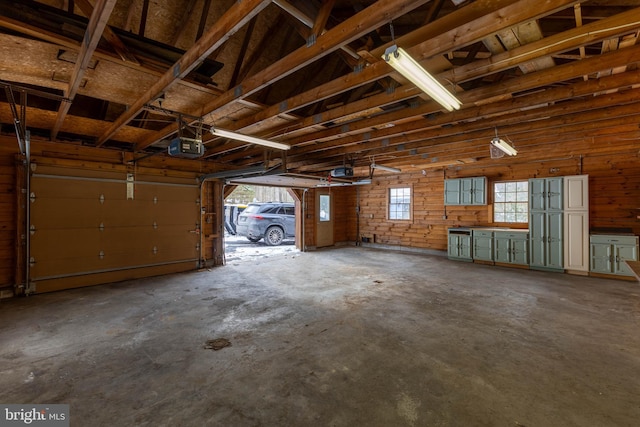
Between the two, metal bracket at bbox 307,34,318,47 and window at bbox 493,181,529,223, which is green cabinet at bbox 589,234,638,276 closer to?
window at bbox 493,181,529,223

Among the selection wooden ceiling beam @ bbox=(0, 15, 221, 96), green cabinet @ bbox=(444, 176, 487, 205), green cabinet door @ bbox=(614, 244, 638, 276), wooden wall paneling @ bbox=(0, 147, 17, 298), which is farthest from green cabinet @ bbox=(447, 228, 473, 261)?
wooden wall paneling @ bbox=(0, 147, 17, 298)

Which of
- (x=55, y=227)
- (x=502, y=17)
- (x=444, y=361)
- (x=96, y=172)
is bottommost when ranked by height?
(x=444, y=361)

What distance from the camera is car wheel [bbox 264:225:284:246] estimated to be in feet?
33.8

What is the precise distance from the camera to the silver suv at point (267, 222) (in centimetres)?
1016

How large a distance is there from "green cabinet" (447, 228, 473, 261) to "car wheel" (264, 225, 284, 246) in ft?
19.2

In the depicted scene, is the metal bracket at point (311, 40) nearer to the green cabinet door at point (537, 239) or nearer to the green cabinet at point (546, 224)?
the green cabinet at point (546, 224)

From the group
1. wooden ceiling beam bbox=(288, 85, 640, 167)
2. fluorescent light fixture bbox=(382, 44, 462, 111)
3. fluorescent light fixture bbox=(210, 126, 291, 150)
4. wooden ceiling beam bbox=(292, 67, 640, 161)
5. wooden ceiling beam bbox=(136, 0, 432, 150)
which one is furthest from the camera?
fluorescent light fixture bbox=(210, 126, 291, 150)

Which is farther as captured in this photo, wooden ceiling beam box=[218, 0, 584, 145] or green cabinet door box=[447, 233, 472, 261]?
green cabinet door box=[447, 233, 472, 261]

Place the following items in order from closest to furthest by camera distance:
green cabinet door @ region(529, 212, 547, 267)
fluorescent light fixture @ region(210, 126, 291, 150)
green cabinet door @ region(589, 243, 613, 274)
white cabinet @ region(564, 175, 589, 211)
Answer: fluorescent light fixture @ region(210, 126, 291, 150) → green cabinet door @ region(589, 243, 613, 274) → white cabinet @ region(564, 175, 589, 211) → green cabinet door @ region(529, 212, 547, 267)

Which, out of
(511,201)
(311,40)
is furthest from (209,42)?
(511,201)

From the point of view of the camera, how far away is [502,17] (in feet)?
5.77

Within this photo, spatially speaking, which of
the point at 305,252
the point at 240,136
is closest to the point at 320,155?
the point at 240,136

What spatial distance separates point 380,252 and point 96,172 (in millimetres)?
7526

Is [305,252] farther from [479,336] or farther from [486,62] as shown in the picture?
[486,62]
